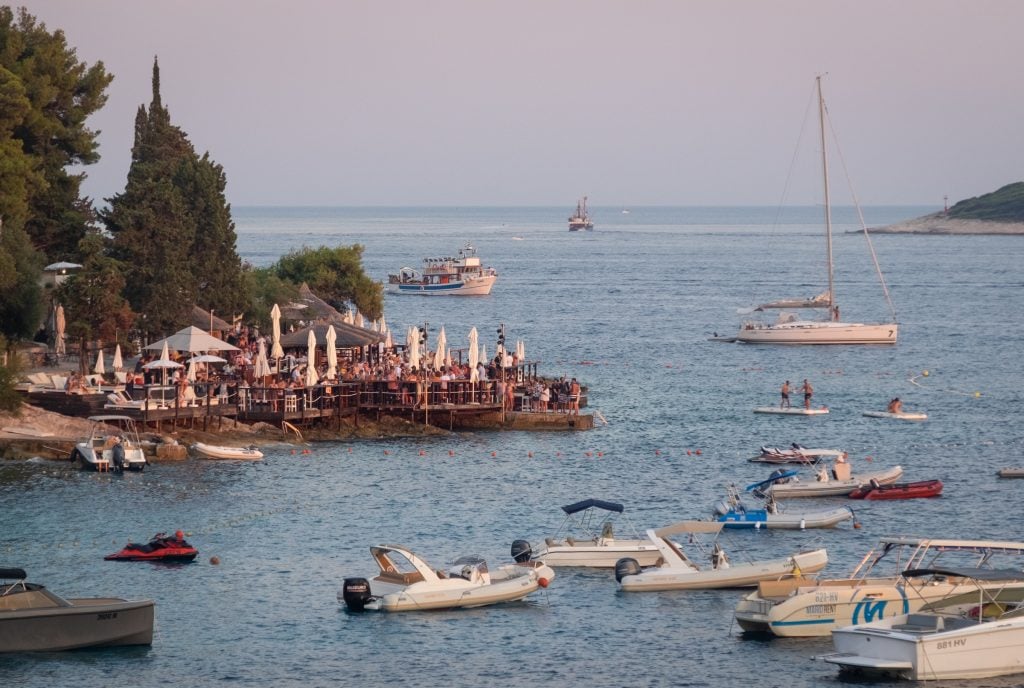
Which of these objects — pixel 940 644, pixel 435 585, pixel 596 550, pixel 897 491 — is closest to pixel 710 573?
pixel 596 550

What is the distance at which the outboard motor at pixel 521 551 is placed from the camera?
3922 cm

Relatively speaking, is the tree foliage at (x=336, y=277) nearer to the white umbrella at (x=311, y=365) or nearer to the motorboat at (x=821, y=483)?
the white umbrella at (x=311, y=365)

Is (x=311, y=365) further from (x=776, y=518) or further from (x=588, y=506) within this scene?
(x=776, y=518)

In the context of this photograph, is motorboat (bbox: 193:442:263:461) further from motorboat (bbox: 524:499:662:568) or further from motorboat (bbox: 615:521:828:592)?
motorboat (bbox: 615:521:828:592)

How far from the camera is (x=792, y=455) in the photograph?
55062 millimetres

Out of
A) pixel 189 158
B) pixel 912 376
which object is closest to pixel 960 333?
pixel 912 376

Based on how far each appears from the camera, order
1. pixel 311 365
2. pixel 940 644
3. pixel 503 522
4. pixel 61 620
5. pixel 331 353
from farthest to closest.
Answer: pixel 331 353, pixel 311 365, pixel 503 522, pixel 61 620, pixel 940 644

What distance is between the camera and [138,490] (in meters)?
47.4

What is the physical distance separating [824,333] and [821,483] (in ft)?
169

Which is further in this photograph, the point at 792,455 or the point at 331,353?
the point at 331,353

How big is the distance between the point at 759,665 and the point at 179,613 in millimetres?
13241

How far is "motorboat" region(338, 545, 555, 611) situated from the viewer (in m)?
35.8

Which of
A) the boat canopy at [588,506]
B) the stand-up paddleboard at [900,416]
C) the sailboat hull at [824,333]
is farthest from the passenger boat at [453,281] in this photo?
the boat canopy at [588,506]

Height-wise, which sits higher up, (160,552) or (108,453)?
(108,453)
